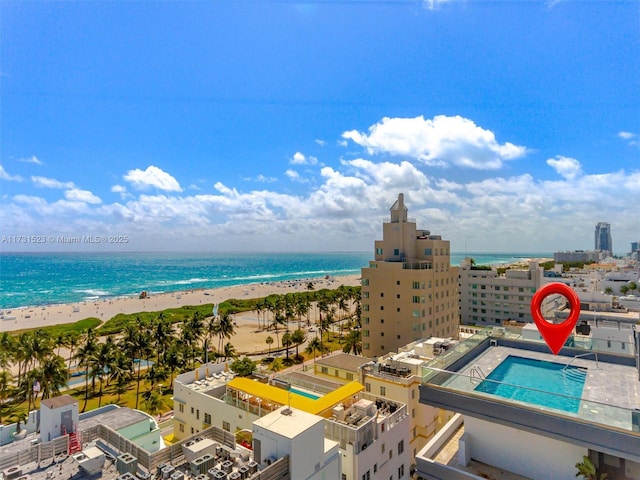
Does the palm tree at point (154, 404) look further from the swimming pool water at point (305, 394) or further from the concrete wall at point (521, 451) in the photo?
the concrete wall at point (521, 451)

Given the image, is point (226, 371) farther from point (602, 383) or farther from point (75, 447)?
point (602, 383)

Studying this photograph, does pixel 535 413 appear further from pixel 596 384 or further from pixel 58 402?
pixel 58 402

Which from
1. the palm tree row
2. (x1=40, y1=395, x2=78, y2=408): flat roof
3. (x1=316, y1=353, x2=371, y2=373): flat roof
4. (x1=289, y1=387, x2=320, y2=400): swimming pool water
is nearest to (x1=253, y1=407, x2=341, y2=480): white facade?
(x1=289, y1=387, x2=320, y2=400): swimming pool water

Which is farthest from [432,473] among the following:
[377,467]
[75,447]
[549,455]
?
[75,447]

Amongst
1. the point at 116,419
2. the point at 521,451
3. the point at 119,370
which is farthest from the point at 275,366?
the point at 521,451

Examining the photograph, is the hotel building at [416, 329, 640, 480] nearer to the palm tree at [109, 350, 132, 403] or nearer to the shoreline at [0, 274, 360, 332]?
the palm tree at [109, 350, 132, 403]
